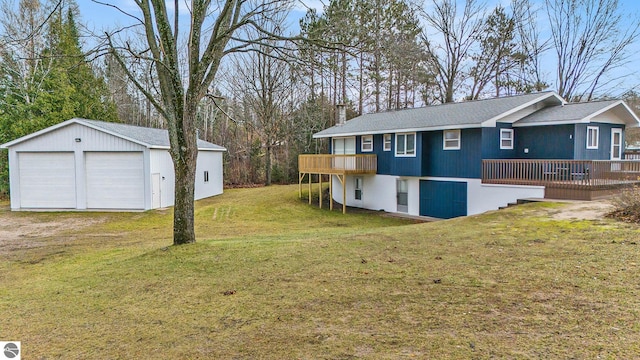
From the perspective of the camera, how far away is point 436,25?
30594mm

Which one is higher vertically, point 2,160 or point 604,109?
point 604,109

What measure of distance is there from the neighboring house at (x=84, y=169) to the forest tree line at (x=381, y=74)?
581 centimetres

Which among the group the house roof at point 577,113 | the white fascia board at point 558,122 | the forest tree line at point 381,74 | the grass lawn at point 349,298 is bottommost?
the grass lawn at point 349,298

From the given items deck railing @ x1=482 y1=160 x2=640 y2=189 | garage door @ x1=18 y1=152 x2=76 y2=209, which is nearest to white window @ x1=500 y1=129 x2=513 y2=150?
deck railing @ x1=482 y1=160 x2=640 y2=189

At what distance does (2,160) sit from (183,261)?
2583cm

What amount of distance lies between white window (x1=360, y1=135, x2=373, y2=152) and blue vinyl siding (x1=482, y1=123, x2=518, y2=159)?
6849mm

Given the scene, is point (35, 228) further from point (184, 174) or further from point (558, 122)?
point (558, 122)

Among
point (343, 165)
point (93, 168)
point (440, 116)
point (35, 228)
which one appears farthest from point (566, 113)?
point (35, 228)

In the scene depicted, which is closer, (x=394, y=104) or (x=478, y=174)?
(x=478, y=174)

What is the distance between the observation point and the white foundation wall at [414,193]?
15.5 meters

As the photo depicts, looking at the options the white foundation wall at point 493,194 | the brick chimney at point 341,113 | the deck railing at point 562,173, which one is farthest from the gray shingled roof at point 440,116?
the white foundation wall at point 493,194

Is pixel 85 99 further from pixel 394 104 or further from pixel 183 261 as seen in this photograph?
pixel 183 261

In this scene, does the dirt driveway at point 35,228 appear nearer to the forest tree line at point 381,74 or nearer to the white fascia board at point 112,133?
the white fascia board at point 112,133

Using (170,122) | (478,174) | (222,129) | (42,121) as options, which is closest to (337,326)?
(170,122)
